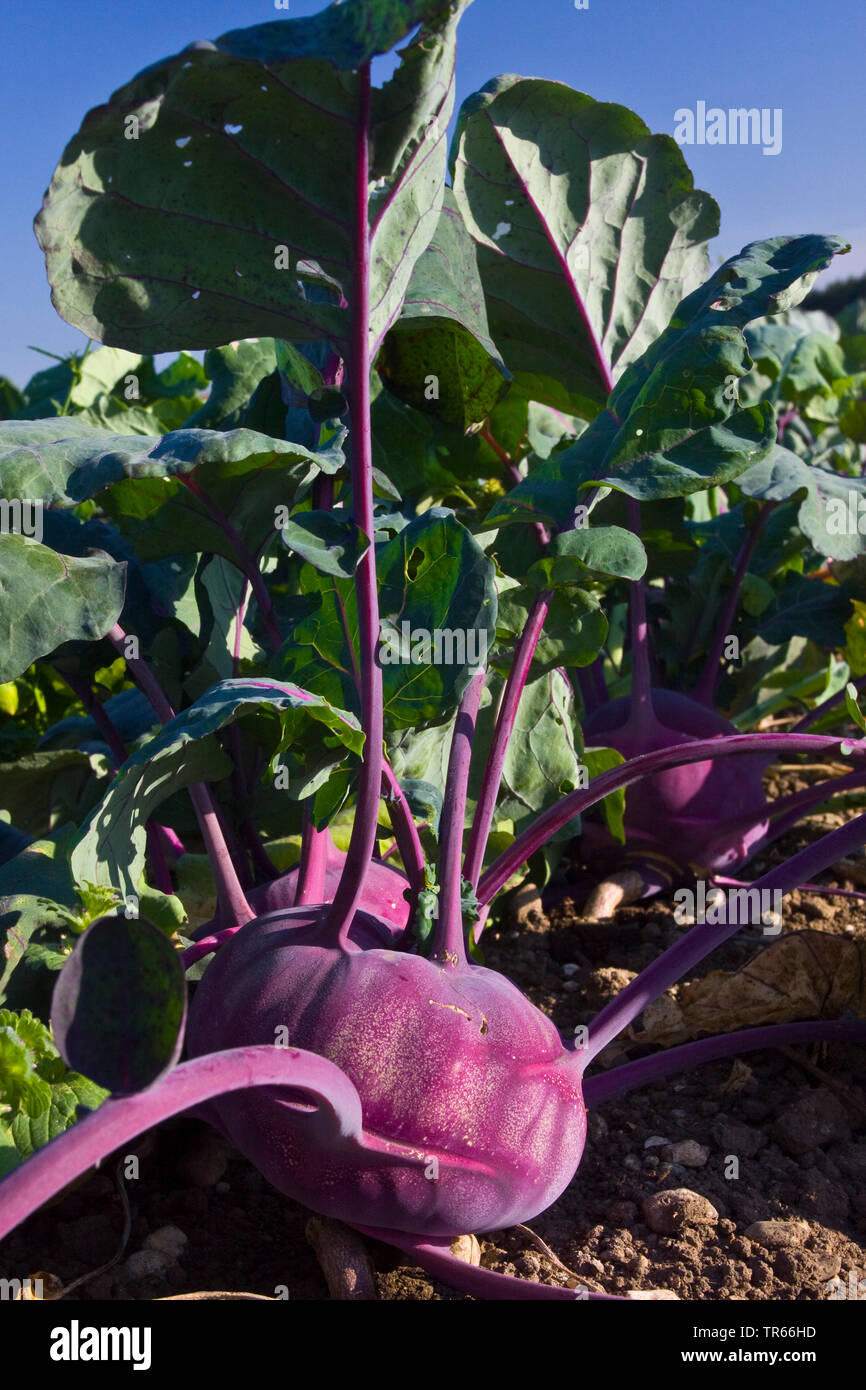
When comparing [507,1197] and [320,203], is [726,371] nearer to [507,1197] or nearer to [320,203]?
[320,203]

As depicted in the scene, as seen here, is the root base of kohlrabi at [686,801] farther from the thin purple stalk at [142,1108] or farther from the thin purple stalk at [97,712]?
the thin purple stalk at [142,1108]

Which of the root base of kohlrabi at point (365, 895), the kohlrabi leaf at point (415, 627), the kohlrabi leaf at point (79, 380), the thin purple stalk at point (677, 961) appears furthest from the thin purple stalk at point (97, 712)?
the kohlrabi leaf at point (79, 380)

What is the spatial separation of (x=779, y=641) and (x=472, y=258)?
1106mm

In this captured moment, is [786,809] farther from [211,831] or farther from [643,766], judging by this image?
[211,831]

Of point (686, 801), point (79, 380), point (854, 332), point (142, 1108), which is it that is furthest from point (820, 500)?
point (854, 332)

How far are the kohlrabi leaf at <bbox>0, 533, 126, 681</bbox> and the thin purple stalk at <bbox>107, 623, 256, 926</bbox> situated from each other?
0.26ft

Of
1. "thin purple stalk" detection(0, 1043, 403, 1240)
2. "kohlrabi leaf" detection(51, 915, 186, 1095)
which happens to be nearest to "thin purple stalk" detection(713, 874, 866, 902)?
"thin purple stalk" detection(0, 1043, 403, 1240)

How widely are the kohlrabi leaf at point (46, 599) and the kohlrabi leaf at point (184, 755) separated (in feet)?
0.56

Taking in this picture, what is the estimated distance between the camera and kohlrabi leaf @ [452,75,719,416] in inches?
71.4

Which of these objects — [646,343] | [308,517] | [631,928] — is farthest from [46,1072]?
[646,343]

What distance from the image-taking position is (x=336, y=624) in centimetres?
133

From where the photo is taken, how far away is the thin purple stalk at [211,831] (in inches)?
55.4

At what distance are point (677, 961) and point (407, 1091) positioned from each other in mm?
416

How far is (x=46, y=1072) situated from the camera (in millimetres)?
1274
